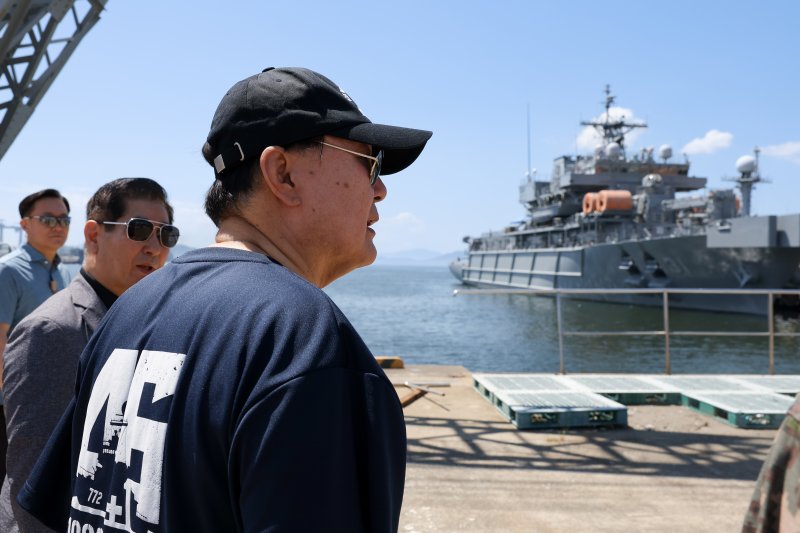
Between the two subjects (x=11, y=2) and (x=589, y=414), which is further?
(x=11, y=2)

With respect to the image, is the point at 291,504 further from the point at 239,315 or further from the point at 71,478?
the point at 71,478

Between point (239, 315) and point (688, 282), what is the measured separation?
3277 centimetres

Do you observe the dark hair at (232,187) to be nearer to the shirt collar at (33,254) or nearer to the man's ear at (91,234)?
the man's ear at (91,234)

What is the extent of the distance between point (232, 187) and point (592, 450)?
4.08 metres

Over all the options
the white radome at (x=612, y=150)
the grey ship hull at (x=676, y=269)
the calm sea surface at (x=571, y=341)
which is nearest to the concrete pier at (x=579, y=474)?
the calm sea surface at (x=571, y=341)

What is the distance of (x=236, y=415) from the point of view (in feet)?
2.90

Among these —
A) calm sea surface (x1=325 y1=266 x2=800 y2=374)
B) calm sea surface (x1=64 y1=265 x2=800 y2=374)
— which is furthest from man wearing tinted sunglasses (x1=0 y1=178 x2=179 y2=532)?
calm sea surface (x1=64 y1=265 x2=800 y2=374)

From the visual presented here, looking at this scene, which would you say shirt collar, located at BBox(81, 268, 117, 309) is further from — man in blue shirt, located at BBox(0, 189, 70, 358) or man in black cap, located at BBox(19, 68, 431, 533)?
man in blue shirt, located at BBox(0, 189, 70, 358)

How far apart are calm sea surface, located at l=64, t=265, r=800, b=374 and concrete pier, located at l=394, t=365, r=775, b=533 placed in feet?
41.1

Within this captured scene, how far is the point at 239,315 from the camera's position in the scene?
3.07 ft

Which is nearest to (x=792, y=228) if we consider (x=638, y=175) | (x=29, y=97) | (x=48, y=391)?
(x=638, y=175)

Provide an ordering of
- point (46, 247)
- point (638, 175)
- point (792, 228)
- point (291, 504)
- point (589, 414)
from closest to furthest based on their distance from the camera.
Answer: point (291, 504)
point (46, 247)
point (589, 414)
point (792, 228)
point (638, 175)

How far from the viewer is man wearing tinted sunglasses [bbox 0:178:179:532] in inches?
69.4

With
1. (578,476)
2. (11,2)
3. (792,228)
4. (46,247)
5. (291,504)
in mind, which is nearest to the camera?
(291,504)
